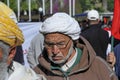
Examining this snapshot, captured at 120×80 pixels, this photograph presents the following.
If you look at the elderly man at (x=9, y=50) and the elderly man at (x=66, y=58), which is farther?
the elderly man at (x=66, y=58)

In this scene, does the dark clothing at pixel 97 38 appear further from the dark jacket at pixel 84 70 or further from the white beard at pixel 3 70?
the white beard at pixel 3 70

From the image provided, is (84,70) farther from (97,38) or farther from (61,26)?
(97,38)

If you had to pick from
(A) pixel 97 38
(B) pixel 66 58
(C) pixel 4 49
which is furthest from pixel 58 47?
(A) pixel 97 38

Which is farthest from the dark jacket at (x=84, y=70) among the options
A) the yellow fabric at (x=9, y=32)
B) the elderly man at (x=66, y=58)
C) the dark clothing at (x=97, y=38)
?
the dark clothing at (x=97, y=38)

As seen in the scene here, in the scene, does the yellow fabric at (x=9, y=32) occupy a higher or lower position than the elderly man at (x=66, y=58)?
higher

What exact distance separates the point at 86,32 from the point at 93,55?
4.41m

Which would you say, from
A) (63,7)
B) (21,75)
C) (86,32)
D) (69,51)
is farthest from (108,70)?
(63,7)

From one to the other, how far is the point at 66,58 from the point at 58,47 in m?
0.10

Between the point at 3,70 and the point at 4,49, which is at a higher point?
the point at 4,49

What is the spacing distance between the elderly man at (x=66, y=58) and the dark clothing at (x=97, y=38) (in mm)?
4204

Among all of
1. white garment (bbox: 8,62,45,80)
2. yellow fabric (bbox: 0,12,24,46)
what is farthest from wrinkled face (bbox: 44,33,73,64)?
yellow fabric (bbox: 0,12,24,46)

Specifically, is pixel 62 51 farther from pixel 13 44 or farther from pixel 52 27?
pixel 13 44

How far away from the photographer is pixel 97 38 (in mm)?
8203

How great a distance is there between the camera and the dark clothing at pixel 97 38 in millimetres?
8164
